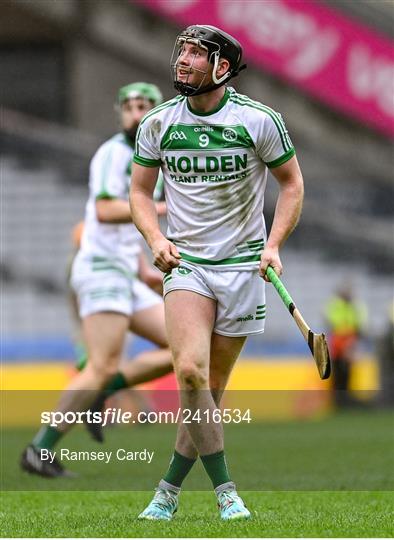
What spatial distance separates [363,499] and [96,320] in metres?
2.24

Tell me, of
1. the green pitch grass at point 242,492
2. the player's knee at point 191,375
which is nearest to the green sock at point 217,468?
the green pitch grass at point 242,492

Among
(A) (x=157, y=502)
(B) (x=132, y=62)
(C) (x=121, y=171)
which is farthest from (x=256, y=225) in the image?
(B) (x=132, y=62)

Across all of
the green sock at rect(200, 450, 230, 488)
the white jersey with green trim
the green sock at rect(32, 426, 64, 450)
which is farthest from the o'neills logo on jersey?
the green sock at rect(32, 426, 64, 450)

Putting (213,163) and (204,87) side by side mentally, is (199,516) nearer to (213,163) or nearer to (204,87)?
(213,163)

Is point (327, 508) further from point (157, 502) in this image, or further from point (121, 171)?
point (121, 171)

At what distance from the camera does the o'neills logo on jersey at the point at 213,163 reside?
6102 millimetres

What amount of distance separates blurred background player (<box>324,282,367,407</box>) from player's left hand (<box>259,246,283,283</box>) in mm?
12576

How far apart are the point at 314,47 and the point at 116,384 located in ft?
40.3

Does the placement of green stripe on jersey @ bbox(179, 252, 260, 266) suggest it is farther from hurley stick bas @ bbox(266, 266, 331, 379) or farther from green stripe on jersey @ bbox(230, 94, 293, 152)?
green stripe on jersey @ bbox(230, 94, 293, 152)

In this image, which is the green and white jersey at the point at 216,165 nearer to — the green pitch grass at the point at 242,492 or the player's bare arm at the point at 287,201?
the player's bare arm at the point at 287,201

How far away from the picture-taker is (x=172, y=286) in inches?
241

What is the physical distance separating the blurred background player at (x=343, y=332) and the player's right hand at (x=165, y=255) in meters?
12.6

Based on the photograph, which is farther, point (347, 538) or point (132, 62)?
point (132, 62)

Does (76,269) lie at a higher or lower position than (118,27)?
higher
